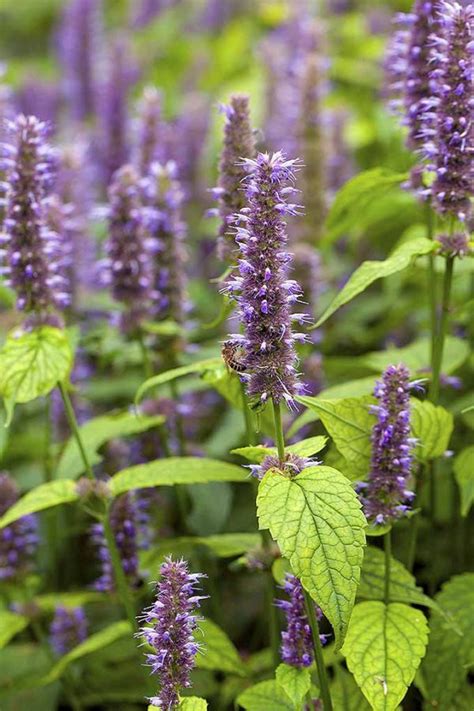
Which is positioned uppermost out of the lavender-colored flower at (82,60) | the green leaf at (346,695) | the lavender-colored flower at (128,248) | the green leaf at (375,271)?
the lavender-colored flower at (82,60)

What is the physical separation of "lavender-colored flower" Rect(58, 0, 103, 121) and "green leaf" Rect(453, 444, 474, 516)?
583cm

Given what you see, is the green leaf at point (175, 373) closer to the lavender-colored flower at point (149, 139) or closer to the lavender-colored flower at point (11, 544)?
the lavender-colored flower at point (11, 544)

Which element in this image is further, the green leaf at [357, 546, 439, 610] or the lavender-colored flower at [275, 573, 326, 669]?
the green leaf at [357, 546, 439, 610]

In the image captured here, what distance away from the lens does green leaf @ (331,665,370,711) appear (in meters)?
2.95

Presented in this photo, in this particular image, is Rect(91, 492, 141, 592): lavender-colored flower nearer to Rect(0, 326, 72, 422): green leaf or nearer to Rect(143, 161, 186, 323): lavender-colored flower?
Rect(0, 326, 72, 422): green leaf

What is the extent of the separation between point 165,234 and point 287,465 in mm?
1712

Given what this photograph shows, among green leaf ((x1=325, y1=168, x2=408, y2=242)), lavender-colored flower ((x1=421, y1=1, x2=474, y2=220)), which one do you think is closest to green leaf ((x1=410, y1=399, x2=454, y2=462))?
lavender-colored flower ((x1=421, y1=1, x2=474, y2=220))

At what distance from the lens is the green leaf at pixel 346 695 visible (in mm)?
2947

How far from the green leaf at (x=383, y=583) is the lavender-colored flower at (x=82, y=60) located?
5.98 m

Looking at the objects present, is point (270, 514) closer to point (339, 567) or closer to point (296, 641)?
point (339, 567)

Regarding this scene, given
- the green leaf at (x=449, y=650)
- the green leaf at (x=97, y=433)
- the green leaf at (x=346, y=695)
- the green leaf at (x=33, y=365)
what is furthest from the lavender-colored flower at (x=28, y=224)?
the green leaf at (x=449, y=650)

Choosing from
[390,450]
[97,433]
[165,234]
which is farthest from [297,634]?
[165,234]

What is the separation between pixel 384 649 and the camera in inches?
104

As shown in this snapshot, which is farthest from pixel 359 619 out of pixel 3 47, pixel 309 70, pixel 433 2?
pixel 3 47
